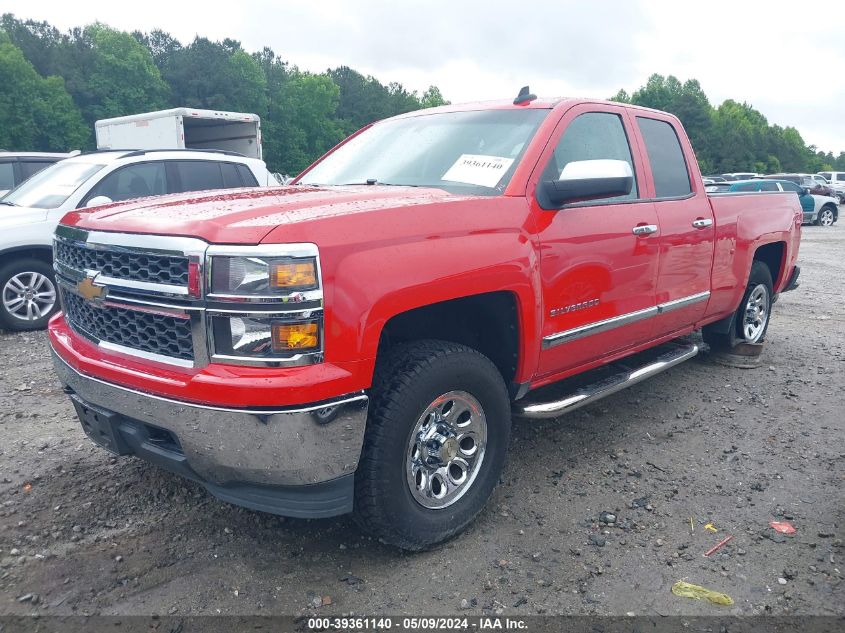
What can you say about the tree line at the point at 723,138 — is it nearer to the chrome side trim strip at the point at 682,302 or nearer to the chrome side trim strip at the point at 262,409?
the chrome side trim strip at the point at 682,302

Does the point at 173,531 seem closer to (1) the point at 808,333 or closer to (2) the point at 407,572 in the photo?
(2) the point at 407,572

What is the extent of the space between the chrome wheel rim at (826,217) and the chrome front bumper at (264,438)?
2567 cm

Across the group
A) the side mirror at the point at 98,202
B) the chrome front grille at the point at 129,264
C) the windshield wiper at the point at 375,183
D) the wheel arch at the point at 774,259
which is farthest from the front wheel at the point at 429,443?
the wheel arch at the point at 774,259

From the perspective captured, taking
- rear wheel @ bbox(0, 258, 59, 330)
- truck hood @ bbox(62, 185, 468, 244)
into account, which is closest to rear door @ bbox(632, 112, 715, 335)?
truck hood @ bbox(62, 185, 468, 244)

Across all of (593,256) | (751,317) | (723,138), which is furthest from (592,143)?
(723,138)

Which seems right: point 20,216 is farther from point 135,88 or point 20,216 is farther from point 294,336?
point 135,88

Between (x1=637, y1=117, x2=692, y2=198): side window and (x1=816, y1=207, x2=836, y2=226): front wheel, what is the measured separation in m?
22.5

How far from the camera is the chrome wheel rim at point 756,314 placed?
5.74 metres

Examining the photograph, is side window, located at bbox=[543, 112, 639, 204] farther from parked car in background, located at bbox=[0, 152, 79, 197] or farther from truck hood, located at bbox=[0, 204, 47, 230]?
parked car in background, located at bbox=[0, 152, 79, 197]

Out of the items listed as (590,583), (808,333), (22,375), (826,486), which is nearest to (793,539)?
(826,486)

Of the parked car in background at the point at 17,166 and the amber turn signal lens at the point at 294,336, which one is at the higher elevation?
the parked car in background at the point at 17,166

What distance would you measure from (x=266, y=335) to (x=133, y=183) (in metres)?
5.63

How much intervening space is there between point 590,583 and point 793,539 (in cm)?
105

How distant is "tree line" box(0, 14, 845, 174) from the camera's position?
149 ft
